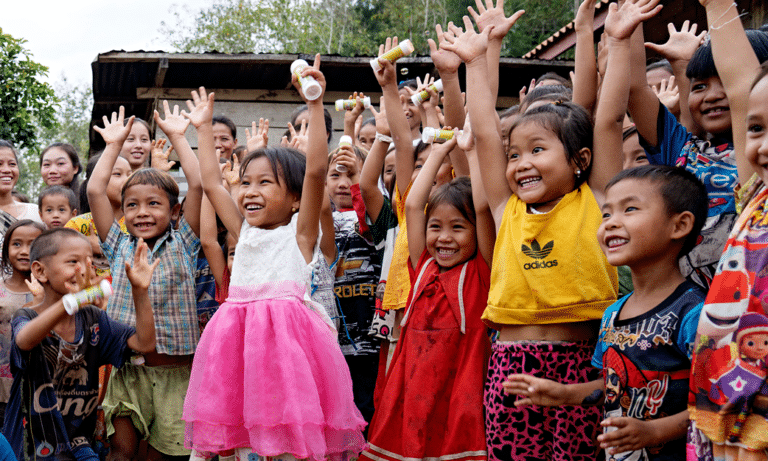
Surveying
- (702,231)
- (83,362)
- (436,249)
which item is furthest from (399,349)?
(83,362)

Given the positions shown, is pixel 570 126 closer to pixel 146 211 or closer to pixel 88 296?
pixel 88 296

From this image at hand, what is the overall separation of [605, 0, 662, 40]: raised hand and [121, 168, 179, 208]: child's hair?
2.57 metres

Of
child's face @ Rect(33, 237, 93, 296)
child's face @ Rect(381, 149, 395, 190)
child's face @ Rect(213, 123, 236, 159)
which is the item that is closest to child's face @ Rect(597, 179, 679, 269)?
child's face @ Rect(381, 149, 395, 190)

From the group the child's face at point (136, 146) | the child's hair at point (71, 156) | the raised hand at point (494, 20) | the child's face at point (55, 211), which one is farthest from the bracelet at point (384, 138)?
the child's hair at point (71, 156)

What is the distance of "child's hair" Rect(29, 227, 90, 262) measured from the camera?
3.43 metres

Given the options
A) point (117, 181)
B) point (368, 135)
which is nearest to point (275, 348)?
point (117, 181)

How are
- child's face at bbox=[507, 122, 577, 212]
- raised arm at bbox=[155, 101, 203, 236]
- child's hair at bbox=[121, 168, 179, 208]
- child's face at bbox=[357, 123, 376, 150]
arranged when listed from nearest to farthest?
child's face at bbox=[507, 122, 577, 212] → raised arm at bbox=[155, 101, 203, 236] → child's hair at bbox=[121, 168, 179, 208] → child's face at bbox=[357, 123, 376, 150]

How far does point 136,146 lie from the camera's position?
5.55 meters

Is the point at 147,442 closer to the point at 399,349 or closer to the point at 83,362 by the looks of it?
the point at 83,362

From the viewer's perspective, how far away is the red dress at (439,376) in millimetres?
2809

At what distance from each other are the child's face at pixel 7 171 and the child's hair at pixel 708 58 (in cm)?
496

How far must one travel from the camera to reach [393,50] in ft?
10.7

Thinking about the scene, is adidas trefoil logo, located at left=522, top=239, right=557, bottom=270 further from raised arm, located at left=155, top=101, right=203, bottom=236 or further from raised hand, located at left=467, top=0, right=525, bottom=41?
raised arm, located at left=155, top=101, right=203, bottom=236

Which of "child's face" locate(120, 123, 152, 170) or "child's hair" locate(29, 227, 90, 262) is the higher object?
"child's face" locate(120, 123, 152, 170)
